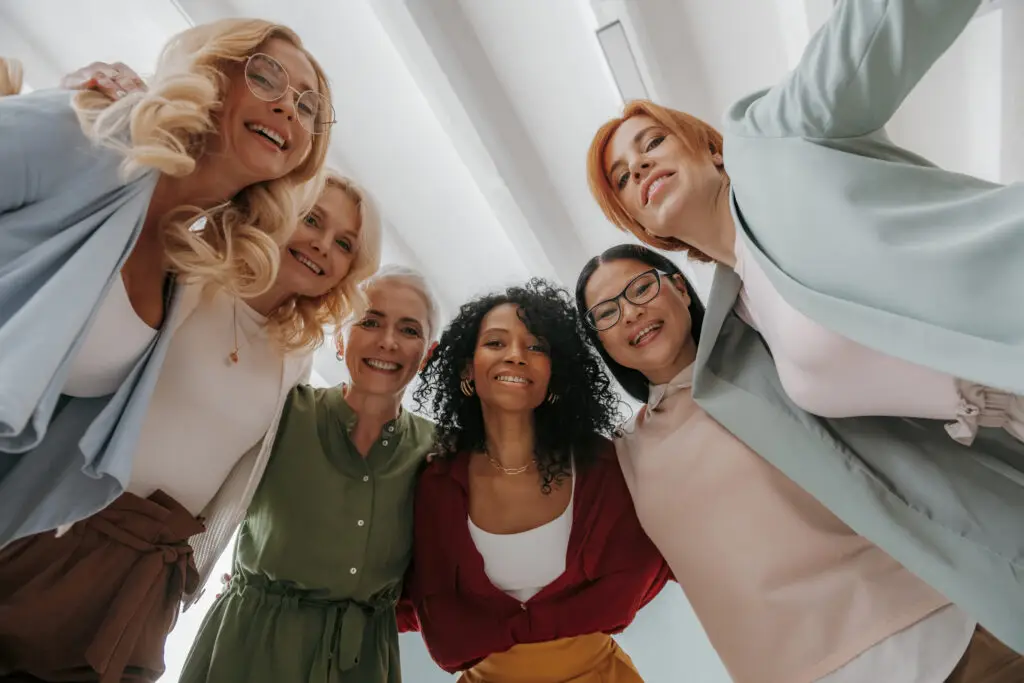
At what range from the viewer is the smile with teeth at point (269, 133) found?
139 cm

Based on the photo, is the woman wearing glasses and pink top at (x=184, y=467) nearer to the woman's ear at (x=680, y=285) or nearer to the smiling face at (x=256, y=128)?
the smiling face at (x=256, y=128)

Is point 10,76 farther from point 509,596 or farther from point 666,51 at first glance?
point 666,51

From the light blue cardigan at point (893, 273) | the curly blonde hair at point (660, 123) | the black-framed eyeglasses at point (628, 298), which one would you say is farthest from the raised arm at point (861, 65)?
the black-framed eyeglasses at point (628, 298)

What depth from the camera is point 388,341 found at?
5.93ft

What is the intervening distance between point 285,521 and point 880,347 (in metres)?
1.27

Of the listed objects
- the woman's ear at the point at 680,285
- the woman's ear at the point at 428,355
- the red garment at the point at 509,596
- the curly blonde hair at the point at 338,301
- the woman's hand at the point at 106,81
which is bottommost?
the red garment at the point at 509,596

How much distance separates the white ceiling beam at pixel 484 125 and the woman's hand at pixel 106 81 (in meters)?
0.82

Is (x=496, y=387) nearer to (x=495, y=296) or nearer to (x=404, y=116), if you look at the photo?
(x=495, y=296)

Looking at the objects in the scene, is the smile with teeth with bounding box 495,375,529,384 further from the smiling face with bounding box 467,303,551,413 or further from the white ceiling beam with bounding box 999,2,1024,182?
the white ceiling beam with bounding box 999,2,1024,182

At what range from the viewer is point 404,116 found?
7.62 ft

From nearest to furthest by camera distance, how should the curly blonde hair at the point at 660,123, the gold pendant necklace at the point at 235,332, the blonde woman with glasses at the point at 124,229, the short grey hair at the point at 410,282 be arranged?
the blonde woman with glasses at the point at 124,229
the gold pendant necklace at the point at 235,332
the curly blonde hair at the point at 660,123
the short grey hair at the point at 410,282

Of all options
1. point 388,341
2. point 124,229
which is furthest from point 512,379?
point 124,229

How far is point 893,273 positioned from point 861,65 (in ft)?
1.08

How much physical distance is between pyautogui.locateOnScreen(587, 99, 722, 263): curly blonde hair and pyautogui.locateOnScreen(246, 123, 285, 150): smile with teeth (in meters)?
0.78
